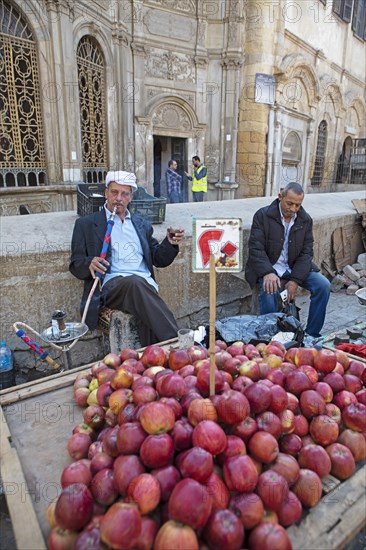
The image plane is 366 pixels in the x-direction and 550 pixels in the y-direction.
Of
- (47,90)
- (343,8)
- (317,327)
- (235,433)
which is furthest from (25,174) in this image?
(343,8)

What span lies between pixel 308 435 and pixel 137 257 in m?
1.98

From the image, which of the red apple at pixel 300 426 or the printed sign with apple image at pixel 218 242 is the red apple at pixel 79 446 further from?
the printed sign with apple image at pixel 218 242

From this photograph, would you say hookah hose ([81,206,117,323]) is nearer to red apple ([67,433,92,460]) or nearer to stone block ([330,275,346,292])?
red apple ([67,433,92,460])

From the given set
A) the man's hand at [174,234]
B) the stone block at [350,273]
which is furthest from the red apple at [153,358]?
the stone block at [350,273]

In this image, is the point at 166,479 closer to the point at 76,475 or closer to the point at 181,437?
the point at 181,437

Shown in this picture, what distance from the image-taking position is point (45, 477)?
122cm

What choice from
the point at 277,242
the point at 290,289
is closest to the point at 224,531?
the point at 290,289

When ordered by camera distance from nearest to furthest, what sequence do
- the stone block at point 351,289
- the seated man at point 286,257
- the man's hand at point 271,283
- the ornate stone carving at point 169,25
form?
the man's hand at point 271,283 < the seated man at point 286,257 < the stone block at point 351,289 < the ornate stone carving at point 169,25

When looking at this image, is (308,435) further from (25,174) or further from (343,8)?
(343,8)

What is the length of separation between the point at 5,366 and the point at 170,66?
1059 centimetres

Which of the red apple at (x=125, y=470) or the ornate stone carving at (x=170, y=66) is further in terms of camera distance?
the ornate stone carving at (x=170, y=66)

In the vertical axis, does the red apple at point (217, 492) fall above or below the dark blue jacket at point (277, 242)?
below

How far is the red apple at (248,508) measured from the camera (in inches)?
38.4

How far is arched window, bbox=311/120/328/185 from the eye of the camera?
1677 cm
